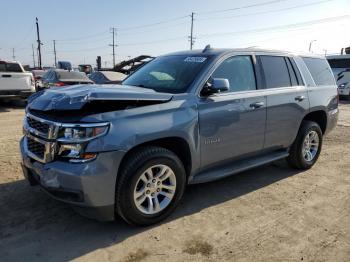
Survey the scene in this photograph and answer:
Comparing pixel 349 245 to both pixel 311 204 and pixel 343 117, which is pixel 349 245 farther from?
pixel 343 117

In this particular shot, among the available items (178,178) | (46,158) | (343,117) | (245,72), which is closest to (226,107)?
(245,72)

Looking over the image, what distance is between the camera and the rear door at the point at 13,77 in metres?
12.5

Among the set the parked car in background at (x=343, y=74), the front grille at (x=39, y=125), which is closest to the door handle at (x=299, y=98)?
the front grille at (x=39, y=125)

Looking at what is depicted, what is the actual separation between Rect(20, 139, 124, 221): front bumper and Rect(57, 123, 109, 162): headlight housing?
0.22ft

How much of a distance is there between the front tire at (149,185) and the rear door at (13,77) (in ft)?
34.6

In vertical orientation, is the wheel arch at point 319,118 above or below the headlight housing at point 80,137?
below

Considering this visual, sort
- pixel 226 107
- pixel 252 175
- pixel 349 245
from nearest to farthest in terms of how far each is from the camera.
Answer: pixel 349 245, pixel 226 107, pixel 252 175

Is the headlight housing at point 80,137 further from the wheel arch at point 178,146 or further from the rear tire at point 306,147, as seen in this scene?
the rear tire at point 306,147

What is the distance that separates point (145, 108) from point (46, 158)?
3.54 feet

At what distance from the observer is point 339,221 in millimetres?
4121

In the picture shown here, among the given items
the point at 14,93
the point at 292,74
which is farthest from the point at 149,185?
the point at 14,93

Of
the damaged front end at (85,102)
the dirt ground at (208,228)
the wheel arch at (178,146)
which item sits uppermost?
the damaged front end at (85,102)

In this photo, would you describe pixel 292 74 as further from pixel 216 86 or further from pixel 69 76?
pixel 69 76

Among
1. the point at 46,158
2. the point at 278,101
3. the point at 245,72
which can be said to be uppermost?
the point at 245,72
